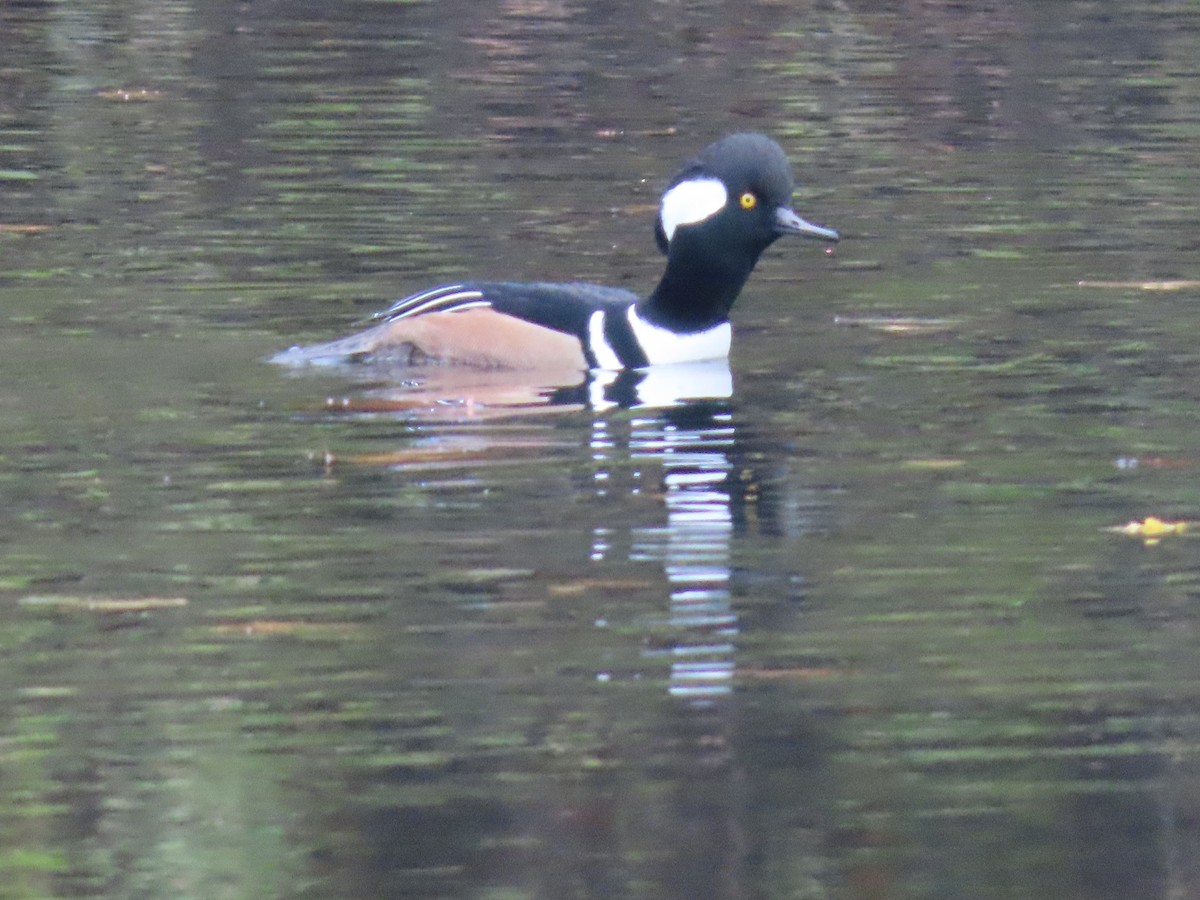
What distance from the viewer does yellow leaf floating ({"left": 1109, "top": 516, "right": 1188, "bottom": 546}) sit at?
7828mm

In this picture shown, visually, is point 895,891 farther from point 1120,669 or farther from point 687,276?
point 687,276

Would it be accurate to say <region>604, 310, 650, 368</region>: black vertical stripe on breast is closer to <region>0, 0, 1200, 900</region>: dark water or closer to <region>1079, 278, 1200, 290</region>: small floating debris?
<region>0, 0, 1200, 900</region>: dark water

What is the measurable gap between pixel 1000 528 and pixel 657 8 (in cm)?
1577

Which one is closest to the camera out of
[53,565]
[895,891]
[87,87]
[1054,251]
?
[895,891]

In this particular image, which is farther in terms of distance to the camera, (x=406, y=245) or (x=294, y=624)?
(x=406, y=245)

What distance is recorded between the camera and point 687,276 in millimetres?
11008

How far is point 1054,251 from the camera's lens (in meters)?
13.1

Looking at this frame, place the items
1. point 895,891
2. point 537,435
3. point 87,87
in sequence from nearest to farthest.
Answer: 1. point 895,891
2. point 537,435
3. point 87,87

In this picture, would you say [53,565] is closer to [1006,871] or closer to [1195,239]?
[1006,871]

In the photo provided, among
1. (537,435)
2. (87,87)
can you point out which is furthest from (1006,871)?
(87,87)

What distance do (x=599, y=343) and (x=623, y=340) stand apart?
106mm

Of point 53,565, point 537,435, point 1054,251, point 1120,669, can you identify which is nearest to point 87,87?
point 1054,251

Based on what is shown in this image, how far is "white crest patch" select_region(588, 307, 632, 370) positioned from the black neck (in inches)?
8.3

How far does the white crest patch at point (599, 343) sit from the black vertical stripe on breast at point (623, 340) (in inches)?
0.6
